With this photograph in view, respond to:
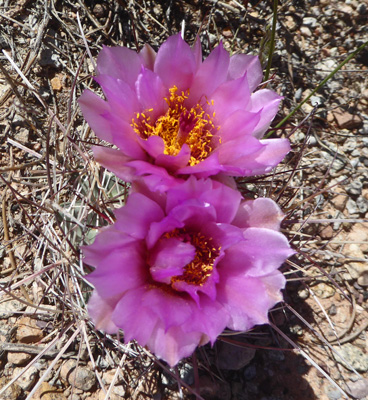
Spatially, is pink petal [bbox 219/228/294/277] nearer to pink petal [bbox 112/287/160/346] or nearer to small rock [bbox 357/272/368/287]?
pink petal [bbox 112/287/160/346]

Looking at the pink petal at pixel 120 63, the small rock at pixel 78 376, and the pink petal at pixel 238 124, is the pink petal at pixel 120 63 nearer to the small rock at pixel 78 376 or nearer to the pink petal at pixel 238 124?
the pink petal at pixel 238 124

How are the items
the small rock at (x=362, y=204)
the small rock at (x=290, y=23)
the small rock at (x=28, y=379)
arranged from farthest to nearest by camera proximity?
1. the small rock at (x=290, y=23)
2. the small rock at (x=362, y=204)
3. the small rock at (x=28, y=379)

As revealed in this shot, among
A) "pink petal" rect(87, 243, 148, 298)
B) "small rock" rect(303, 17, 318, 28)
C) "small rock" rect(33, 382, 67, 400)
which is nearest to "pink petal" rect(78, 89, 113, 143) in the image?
"pink petal" rect(87, 243, 148, 298)

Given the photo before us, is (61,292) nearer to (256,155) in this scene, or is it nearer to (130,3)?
(256,155)

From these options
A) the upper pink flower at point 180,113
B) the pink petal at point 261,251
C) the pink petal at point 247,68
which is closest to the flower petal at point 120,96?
the upper pink flower at point 180,113

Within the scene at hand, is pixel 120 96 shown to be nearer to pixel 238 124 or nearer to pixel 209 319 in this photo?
pixel 238 124

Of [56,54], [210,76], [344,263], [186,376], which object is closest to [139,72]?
[210,76]

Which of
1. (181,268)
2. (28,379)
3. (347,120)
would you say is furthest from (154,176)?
(347,120)
